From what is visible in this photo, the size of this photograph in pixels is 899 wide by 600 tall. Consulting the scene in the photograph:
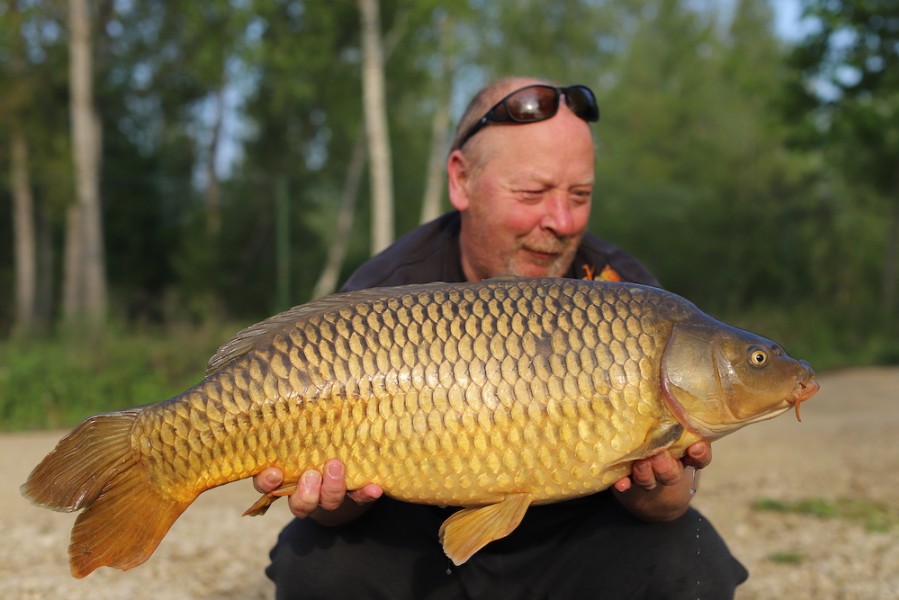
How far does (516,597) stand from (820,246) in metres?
A: 9.98

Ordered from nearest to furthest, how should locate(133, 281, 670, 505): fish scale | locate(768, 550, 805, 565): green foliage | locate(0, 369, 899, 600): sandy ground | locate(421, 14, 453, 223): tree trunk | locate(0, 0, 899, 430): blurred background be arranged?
1. locate(133, 281, 670, 505): fish scale
2. locate(0, 369, 899, 600): sandy ground
3. locate(768, 550, 805, 565): green foliage
4. locate(0, 0, 899, 430): blurred background
5. locate(421, 14, 453, 223): tree trunk

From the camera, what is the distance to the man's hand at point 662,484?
1.64m

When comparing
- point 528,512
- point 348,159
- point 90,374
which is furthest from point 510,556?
point 348,159

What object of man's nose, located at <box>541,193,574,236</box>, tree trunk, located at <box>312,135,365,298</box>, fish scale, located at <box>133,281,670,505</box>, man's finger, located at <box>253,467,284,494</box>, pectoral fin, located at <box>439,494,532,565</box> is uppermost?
man's nose, located at <box>541,193,574,236</box>

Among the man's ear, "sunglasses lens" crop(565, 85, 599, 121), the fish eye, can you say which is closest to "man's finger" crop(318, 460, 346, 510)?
the fish eye

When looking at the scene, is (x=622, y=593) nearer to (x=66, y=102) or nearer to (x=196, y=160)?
(x=66, y=102)

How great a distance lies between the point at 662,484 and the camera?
1.74 meters

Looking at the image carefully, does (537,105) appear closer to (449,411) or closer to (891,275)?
(449,411)

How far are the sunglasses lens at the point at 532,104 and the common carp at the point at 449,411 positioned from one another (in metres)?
0.64

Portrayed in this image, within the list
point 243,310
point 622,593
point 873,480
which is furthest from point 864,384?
point 622,593

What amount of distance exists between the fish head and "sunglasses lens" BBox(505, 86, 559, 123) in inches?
29.2

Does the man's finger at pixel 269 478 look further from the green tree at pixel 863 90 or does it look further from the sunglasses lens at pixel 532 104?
the green tree at pixel 863 90

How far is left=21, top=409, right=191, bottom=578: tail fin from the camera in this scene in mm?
1632

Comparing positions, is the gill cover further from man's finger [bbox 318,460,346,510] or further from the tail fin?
the tail fin
